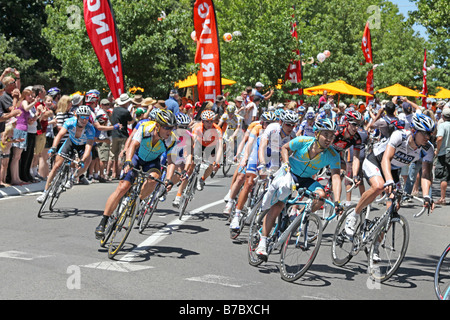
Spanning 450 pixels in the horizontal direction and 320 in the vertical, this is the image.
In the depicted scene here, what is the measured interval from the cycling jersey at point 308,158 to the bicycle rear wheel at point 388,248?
99 cm

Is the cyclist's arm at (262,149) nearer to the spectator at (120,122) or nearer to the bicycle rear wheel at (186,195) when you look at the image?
the bicycle rear wheel at (186,195)

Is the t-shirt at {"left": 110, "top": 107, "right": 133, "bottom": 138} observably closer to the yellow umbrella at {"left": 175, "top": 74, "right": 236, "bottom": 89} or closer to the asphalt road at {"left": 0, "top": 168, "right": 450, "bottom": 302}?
the asphalt road at {"left": 0, "top": 168, "right": 450, "bottom": 302}

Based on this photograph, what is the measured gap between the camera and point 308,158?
8.84 meters

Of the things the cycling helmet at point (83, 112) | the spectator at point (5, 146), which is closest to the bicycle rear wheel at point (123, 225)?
the cycling helmet at point (83, 112)

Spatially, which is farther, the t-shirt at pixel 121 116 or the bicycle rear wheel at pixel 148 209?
the t-shirt at pixel 121 116

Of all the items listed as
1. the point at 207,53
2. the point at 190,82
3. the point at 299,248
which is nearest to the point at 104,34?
the point at 207,53

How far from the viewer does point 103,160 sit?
60.4 ft

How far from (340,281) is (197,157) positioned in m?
5.31

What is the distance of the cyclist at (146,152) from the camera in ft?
29.9

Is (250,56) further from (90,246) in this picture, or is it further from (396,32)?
(396,32)

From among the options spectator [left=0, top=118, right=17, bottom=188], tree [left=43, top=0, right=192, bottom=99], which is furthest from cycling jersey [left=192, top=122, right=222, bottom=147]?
tree [left=43, top=0, right=192, bottom=99]

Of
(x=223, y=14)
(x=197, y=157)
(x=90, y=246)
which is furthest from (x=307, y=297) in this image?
(x=223, y=14)

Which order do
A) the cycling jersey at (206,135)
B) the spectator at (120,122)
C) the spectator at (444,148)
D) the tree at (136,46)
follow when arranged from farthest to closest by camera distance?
1. the tree at (136,46)
2. the spectator at (120,122)
3. the spectator at (444,148)
4. the cycling jersey at (206,135)

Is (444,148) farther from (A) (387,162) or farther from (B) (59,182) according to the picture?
(B) (59,182)
